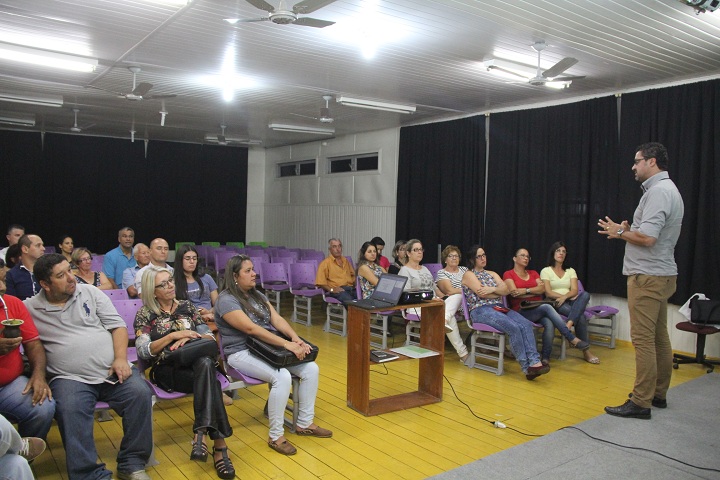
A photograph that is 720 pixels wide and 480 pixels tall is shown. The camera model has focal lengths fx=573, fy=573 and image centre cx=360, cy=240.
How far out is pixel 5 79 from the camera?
764cm

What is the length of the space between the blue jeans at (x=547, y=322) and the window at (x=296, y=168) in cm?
792

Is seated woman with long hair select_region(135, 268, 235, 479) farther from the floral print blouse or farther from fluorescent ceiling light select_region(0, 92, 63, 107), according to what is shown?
fluorescent ceiling light select_region(0, 92, 63, 107)

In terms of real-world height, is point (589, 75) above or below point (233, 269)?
above

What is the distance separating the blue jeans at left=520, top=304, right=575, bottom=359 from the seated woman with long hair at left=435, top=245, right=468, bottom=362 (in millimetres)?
716

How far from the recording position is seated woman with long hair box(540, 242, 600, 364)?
6.23 meters

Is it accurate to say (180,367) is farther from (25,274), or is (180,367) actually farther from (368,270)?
(368,270)

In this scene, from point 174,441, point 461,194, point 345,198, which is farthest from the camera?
point 345,198

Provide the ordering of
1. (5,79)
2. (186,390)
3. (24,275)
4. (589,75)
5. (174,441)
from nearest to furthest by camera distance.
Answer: (186,390) < (174,441) < (24,275) < (589,75) < (5,79)

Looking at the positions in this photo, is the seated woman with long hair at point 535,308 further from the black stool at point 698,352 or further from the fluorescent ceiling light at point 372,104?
the fluorescent ceiling light at point 372,104

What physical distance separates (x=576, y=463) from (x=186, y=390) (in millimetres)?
2399

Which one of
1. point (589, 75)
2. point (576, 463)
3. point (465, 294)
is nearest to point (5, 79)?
point (465, 294)

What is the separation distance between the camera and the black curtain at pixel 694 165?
6152 millimetres

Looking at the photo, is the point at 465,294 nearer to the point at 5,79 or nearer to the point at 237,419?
the point at 237,419

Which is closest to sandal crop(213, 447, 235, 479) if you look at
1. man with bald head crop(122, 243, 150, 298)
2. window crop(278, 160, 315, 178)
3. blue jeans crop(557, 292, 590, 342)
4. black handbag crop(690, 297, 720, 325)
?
man with bald head crop(122, 243, 150, 298)
